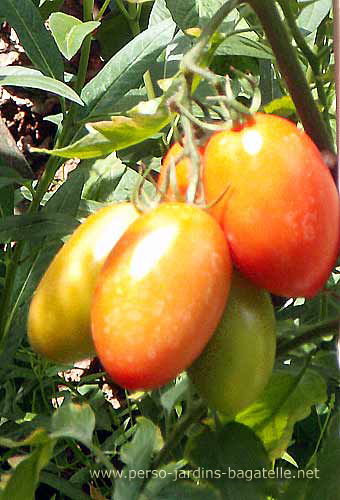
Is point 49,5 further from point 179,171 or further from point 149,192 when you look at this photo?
point 179,171

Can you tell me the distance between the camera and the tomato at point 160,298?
0.47 meters

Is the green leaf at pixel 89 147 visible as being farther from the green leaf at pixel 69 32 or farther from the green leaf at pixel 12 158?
the green leaf at pixel 12 158

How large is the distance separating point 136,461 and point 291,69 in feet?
0.97

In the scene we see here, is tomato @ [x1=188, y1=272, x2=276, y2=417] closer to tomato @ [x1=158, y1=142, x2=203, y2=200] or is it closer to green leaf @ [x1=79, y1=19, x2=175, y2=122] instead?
tomato @ [x1=158, y1=142, x2=203, y2=200]

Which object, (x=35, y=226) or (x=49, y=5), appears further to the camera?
(x=49, y=5)

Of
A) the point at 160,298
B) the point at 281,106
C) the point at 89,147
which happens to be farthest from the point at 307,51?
the point at 160,298

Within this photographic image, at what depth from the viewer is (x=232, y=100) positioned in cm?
54

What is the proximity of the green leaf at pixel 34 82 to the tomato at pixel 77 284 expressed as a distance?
0.28 m

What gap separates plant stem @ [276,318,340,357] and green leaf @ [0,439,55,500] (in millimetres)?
190

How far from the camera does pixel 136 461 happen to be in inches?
27.9

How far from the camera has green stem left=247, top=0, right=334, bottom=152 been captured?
1.99ft

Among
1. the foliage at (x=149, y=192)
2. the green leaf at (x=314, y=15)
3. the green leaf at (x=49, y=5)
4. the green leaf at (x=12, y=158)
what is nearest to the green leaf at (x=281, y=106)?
the foliage at (x=149, y=192)

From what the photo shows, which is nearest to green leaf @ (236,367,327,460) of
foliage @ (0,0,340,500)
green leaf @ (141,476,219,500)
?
foliage @ (0,0,340,500)

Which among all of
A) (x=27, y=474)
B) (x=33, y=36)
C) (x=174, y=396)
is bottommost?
(x=174, y=396)
